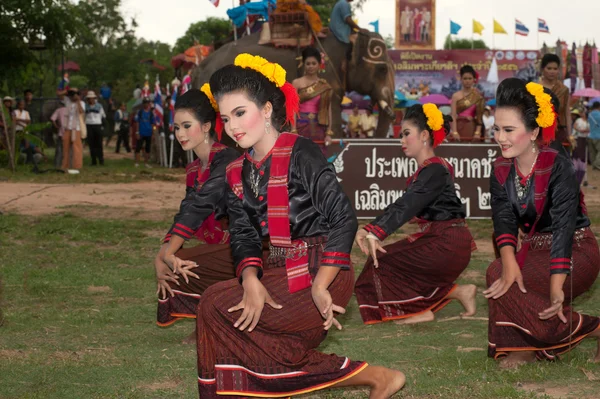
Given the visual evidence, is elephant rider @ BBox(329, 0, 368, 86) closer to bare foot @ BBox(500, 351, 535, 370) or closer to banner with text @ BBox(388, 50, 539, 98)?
bare foot @ BBox(500, 351, 535, 370)

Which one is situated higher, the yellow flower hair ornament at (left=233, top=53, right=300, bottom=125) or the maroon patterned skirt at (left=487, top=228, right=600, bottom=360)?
the yellow flower hair ornament at (left=233, top=53, right=300, bottom=125)

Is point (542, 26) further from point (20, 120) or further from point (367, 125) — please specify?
point (20, 120)

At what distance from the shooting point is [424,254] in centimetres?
642

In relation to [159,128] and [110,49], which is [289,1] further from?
[110,49]

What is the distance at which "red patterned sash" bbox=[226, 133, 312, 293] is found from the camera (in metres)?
3.88

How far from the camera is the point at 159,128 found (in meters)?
22.6

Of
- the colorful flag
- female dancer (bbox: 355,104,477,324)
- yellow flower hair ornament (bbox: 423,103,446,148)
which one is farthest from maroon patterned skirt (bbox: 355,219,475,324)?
the colorful flag

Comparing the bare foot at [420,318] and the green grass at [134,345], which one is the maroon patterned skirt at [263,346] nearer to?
the green grass at [134,345]

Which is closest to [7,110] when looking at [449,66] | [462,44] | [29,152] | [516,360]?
[29,152]

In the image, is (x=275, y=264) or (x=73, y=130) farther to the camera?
(x=73, y=130)

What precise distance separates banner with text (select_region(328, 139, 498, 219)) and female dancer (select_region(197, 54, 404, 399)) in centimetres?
765

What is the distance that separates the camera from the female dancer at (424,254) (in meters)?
6.43

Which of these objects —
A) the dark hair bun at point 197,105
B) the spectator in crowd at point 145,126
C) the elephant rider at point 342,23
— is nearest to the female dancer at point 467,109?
the elephant rider at point 342,23

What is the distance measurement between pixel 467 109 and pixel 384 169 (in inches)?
64.5
